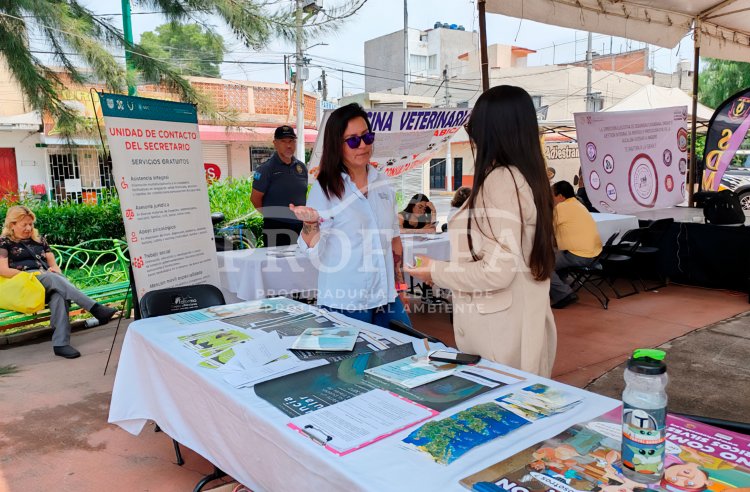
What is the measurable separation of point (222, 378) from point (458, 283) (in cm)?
73

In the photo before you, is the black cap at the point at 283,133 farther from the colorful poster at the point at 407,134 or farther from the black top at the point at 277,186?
the colorful poster at the point at 407,134

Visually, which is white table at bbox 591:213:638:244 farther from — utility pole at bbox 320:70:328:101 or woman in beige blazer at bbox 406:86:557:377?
utility pole at bbox 320:70:328:101

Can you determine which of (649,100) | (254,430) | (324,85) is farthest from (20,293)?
(324,85)

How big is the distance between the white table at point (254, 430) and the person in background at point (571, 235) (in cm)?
357

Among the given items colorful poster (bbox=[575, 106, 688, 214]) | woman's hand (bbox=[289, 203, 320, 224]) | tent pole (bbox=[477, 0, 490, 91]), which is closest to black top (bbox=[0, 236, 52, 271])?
woman's hand (bbox=[289, 203, 320, 224])

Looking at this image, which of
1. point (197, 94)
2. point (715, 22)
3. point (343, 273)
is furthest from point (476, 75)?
point (343, 273)

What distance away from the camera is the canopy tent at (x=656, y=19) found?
14.5 feet

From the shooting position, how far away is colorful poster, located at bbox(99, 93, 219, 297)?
325 centimetres

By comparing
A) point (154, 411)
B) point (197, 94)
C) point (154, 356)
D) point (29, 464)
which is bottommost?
point (29, 464)

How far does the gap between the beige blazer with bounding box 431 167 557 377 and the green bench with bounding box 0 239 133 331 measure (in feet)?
11.7

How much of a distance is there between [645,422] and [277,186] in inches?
155

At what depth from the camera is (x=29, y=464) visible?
2592 mm

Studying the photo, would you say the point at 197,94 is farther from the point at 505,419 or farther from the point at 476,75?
the point at 476,75

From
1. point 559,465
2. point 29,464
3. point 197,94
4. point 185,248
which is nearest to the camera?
point 559,465
